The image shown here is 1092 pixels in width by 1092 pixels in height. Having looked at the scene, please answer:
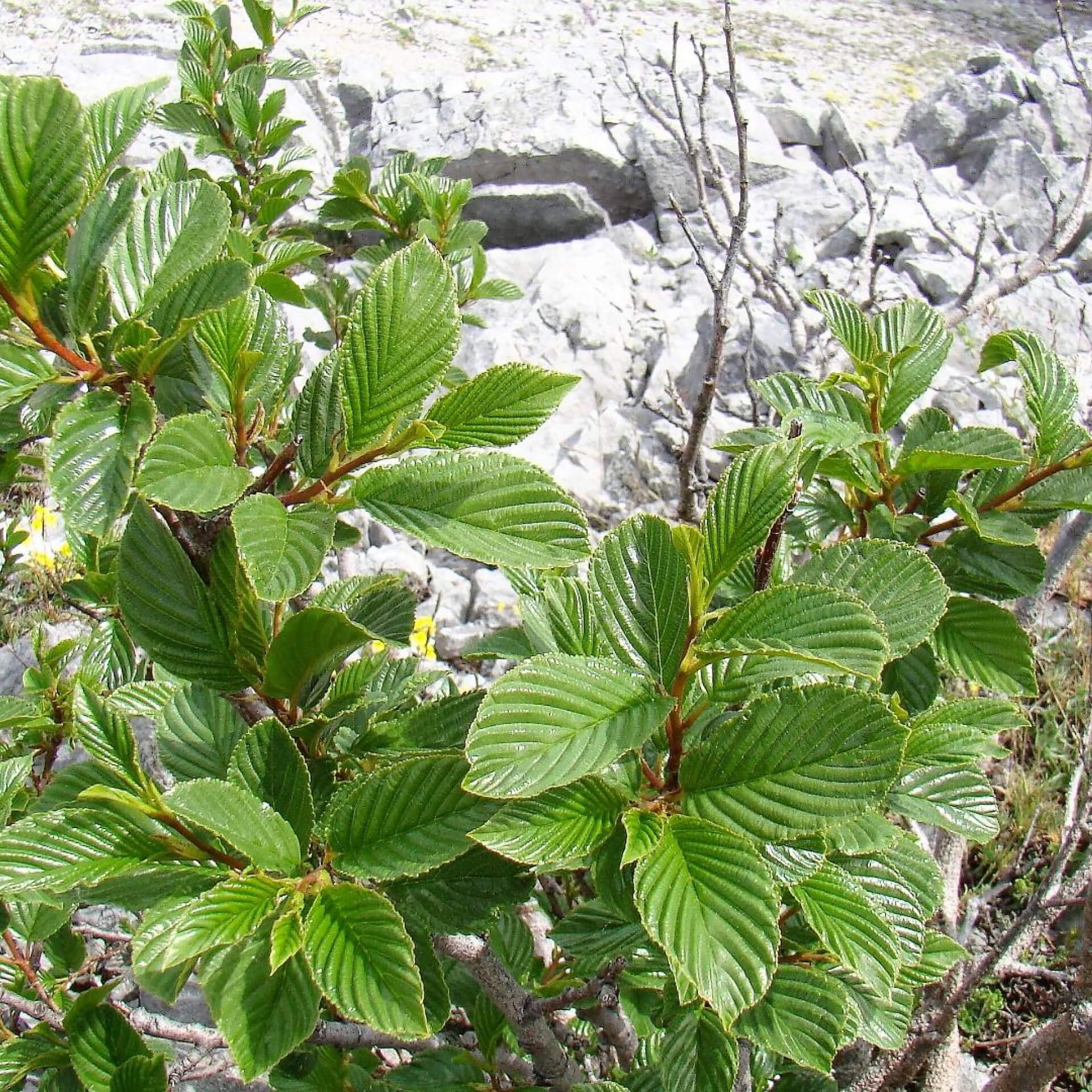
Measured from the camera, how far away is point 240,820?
68 centimetres

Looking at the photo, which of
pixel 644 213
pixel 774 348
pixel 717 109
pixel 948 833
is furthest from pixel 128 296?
pixel 717 109

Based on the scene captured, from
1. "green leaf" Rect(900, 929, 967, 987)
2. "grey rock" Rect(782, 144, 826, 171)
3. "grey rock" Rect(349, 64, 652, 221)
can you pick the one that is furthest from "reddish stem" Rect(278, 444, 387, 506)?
"grey rock" Rect(782, 144, 826, 171)

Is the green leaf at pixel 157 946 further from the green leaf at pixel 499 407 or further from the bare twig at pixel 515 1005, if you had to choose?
the green leaf at pixel 499 407

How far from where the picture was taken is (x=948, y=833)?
184 cm

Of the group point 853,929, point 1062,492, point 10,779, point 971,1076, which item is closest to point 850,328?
point 1062,492

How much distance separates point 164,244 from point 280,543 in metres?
A: 0.29

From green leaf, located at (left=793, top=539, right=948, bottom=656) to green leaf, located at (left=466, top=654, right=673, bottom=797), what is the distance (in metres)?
0.26

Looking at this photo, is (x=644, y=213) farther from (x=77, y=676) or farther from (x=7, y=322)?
(x=7, y=322)

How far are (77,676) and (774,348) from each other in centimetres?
312

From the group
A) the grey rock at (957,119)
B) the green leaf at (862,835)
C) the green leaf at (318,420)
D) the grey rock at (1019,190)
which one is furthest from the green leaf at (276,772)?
the grey rock at (957,119)

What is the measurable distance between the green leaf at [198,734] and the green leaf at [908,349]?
32.3 inches

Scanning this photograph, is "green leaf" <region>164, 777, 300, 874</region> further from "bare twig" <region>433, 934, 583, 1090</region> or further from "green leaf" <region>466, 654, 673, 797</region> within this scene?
"bare twig" <region>433, 934, 583, 1090</region>

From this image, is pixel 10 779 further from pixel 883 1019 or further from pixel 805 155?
pixel 805 155

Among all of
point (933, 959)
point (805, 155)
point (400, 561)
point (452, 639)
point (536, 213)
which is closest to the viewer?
point (933, 959)
